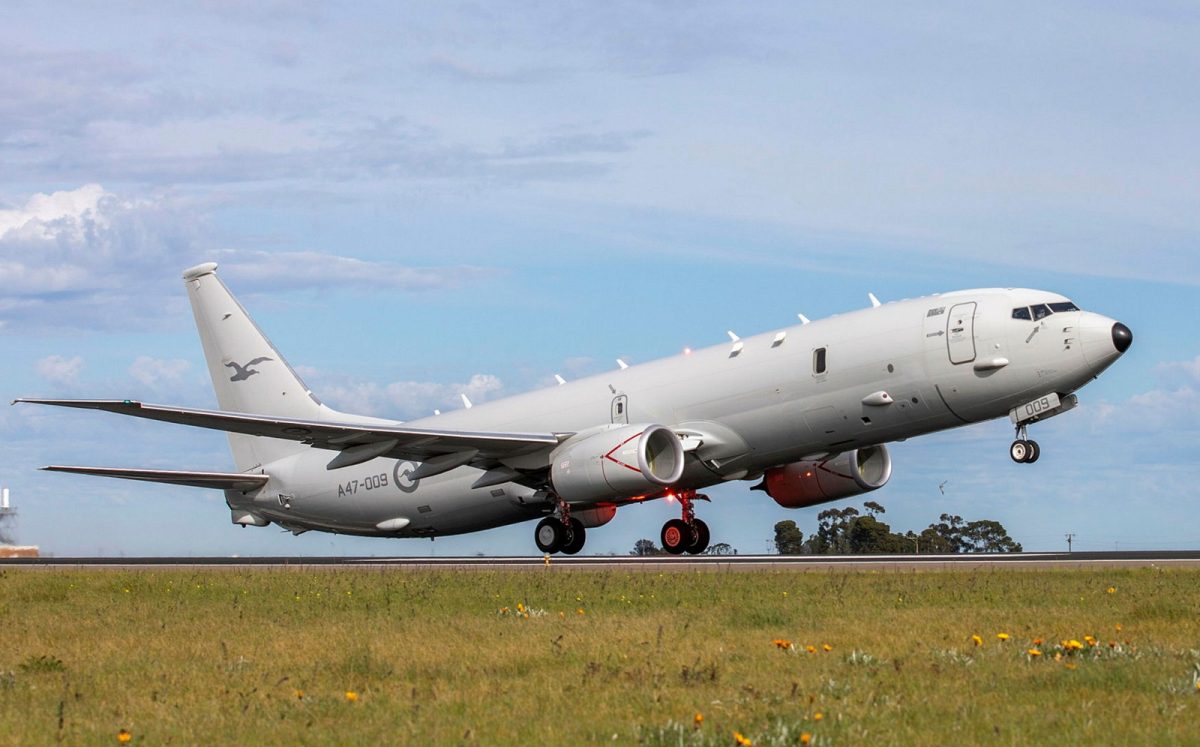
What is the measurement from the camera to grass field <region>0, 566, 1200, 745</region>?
927 cm

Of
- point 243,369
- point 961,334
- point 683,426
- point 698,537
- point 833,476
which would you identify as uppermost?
point 243,369

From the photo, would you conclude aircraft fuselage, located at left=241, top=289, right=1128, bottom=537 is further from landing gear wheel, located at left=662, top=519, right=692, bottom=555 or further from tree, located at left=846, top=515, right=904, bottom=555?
tree, located at left=846, top=515, right=904, bottom=555

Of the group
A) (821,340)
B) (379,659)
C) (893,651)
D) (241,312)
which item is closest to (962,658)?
(893,651)

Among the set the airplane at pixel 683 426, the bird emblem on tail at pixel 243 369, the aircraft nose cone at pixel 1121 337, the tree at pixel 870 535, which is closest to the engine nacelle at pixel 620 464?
the airplane at pixel 683 426

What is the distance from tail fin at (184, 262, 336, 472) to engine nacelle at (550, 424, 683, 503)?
1296 cm

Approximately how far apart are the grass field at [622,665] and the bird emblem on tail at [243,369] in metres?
23.2

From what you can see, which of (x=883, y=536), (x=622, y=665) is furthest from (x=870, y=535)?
(x=622, y=665)

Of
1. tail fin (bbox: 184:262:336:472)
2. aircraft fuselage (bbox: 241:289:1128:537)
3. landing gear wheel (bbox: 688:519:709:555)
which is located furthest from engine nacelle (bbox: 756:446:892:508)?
tail fin (bbox: 184:262:336:472)

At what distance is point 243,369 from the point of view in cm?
4403

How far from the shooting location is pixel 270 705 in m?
10.5

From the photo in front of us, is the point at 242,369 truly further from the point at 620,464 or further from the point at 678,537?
the point at 620,464

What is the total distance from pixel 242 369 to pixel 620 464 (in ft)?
56.0

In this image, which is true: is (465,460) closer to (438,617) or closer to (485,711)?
(438,617)

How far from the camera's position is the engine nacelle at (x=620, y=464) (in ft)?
105
